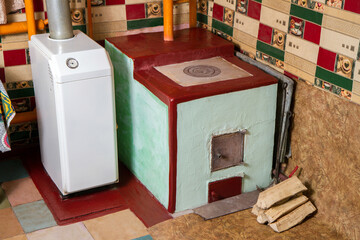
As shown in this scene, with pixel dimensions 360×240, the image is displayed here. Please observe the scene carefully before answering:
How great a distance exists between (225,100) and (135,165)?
0.77 m

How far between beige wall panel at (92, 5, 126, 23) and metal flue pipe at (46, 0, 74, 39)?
39cm

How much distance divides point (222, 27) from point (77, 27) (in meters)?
0.89

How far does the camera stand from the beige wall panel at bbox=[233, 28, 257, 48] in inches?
120

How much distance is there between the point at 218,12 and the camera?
10.8 feet

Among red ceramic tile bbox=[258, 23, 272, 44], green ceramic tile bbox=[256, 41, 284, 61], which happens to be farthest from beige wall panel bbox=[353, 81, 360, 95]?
red ceramic tile bbox=[258, 23, 272, 44]

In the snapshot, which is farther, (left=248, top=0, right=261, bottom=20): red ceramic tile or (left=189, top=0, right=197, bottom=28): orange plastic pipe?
(left=189, top=0, right=197, bottom=28): orange plastic pipe

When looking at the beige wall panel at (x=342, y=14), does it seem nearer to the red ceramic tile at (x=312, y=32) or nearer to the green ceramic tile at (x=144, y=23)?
the red ceramic tile at (x=312, y=32)

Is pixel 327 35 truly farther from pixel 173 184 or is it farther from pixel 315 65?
pixel 173 184

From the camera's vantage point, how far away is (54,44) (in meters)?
2.81

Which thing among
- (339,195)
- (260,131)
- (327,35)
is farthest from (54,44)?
(339,195)

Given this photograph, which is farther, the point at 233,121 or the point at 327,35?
the point at 233,121

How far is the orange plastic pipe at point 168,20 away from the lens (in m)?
3.12

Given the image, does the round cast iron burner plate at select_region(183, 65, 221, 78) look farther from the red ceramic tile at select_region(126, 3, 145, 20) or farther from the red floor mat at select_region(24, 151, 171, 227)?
the red floor mat at select_region(24, 151, 171, 227)

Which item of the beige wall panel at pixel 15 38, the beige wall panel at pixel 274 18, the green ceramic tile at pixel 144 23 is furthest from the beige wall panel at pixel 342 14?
the beige wall panel at pixel 15 38
